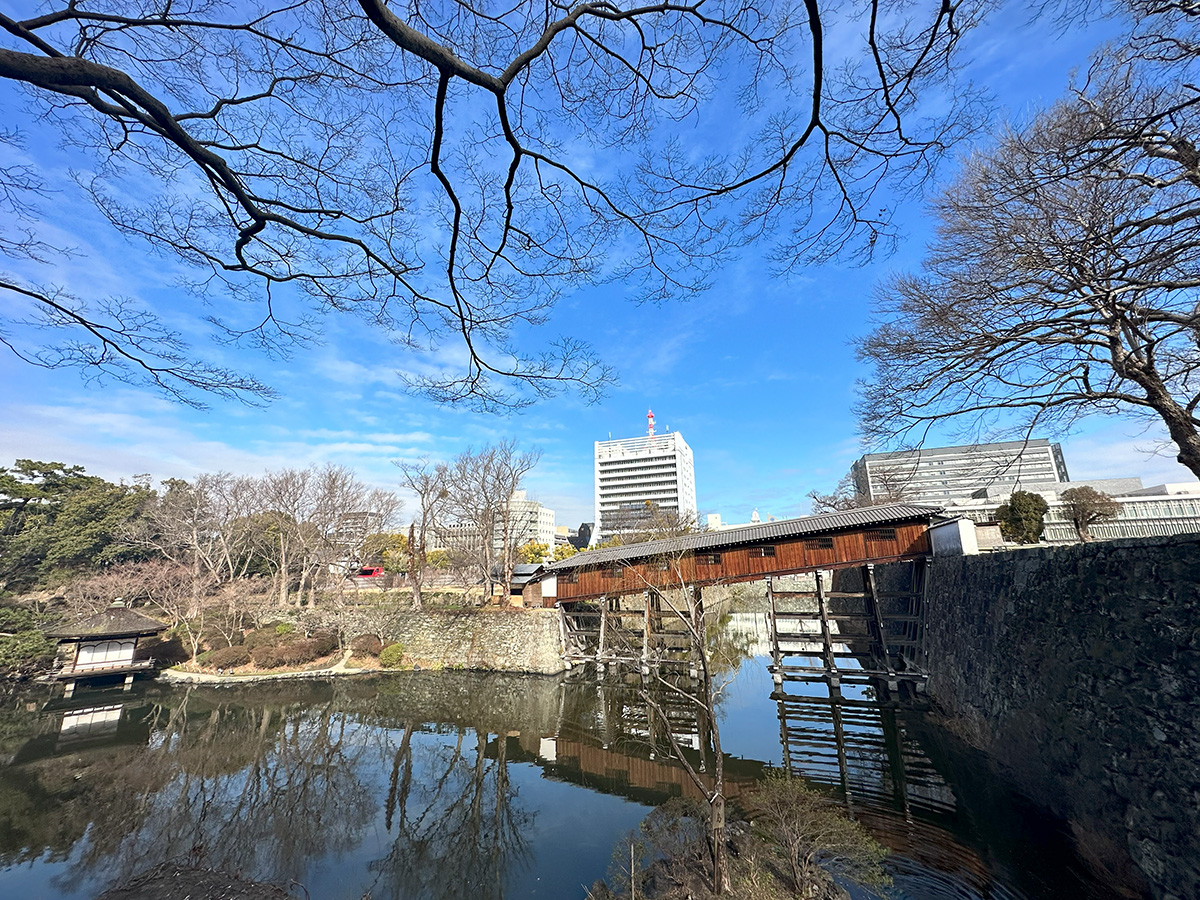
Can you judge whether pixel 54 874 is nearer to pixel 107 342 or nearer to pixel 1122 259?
pixel 107 342

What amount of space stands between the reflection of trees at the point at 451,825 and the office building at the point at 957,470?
9.54 meters

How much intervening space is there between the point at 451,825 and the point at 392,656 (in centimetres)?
1598

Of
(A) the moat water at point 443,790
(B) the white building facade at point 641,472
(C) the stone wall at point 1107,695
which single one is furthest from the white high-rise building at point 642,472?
(C) the stone wall at point 1107,695

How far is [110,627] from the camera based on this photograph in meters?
19.4

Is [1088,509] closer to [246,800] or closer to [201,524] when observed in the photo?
[246,800]

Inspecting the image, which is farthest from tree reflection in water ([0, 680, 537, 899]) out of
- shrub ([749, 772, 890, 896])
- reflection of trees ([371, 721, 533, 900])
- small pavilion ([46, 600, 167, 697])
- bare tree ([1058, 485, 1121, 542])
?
bare tree ([1058, 485, 1121, 542])

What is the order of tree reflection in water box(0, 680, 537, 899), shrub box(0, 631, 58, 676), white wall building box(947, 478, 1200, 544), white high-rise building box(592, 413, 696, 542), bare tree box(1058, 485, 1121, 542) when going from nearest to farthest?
tree reflection in water box(0, 680, 537, 899) → white wall building box(947, 478, 1200, 544) → bare tree box(1058, 485, 1121, 542) → shrub box(0, 631, 58, 676) → white high-rise building box(592, 413, 696, 542)

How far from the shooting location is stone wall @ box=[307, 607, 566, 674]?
21.8 m

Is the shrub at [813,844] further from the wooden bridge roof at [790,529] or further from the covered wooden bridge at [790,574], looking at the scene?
the wooden bridge roof at [790,529]

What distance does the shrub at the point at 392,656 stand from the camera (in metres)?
22.8

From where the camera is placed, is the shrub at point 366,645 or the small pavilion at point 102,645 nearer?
the small pavilion at point 102,645

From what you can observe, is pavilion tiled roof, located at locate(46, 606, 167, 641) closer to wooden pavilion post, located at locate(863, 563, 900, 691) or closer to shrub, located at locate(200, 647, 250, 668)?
shrub, located at locate(200, 647, 250, 668)

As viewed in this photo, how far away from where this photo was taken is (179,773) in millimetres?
11391

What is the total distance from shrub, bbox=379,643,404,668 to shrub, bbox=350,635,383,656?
1.27 ft
